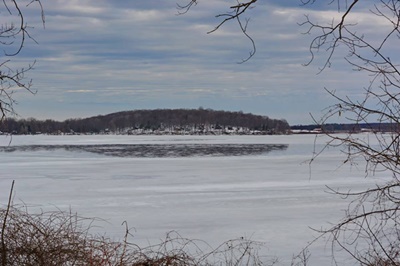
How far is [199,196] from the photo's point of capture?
1318 cm

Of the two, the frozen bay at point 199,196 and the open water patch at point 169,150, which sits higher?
the open water patch at point 169,150

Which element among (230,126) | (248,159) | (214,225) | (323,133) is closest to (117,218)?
(214,225)

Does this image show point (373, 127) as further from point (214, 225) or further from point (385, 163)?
point (214, 225)

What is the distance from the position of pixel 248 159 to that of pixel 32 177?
9.68 metres

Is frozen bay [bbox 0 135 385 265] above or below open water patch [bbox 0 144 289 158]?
below

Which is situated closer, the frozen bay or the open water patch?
the frozen bay

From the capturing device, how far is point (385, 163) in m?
3.51

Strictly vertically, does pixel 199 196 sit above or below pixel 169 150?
below

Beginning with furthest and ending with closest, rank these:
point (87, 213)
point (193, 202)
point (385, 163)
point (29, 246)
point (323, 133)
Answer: point (193, 202) → point (87, 213) → point (29, 246) → point (323, 133) → point (385, 163)

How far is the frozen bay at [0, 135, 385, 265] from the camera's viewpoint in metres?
9.37

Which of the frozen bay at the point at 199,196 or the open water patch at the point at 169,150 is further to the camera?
the open water patch at the point at 169,150

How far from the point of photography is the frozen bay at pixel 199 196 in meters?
9.37

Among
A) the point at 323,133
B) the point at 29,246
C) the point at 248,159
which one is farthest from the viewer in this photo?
the point at 248,159

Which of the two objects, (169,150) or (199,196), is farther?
(169,150)
